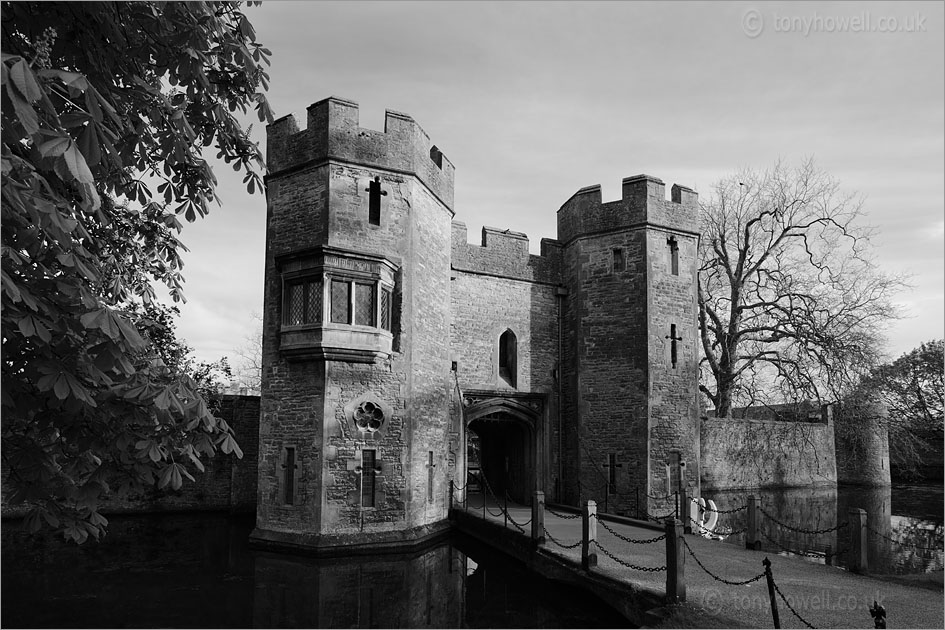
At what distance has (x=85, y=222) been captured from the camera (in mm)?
5695

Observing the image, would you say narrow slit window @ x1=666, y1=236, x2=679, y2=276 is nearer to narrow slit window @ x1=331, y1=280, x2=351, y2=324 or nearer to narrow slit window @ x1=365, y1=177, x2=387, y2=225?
narrow slit window @ x1=365, y1=177, x2=387, y2=225

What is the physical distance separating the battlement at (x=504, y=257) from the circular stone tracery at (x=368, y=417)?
4.74 m

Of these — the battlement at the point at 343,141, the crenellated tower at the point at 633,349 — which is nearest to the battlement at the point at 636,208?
the crenellated tower at the point at 633,349

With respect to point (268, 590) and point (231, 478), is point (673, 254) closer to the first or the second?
point (268, 590)

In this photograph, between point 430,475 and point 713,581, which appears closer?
point 713,581

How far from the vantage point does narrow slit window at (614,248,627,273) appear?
17.3 m

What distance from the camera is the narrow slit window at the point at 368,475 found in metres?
13.8

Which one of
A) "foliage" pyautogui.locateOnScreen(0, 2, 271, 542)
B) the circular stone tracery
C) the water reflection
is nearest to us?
"foliage" pyautogui.locateOnScreen(0, 2, 271, 542)

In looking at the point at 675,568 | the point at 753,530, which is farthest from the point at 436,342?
the point at 675,568

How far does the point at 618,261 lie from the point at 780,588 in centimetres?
996

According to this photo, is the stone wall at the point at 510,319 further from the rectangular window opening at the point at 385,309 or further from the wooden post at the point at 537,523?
the wooden post at the point at 537,523

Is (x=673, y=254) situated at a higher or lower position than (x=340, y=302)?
higher

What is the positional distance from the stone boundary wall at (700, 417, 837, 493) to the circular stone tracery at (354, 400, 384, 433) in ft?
51.3

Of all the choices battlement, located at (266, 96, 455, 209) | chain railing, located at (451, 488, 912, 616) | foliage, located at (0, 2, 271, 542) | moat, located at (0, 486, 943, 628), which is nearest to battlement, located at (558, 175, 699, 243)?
battlement, located at (266, 96, 455, 209)
